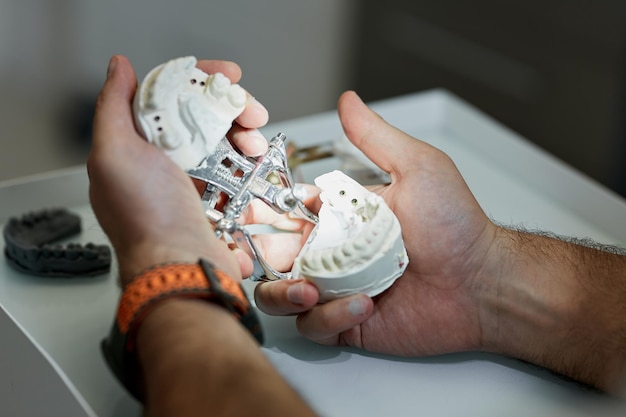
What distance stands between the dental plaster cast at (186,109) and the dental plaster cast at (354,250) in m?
0.19

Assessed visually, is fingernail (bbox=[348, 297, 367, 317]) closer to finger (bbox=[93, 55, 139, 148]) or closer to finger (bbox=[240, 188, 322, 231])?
finger (bbox=[240, 188, 322, 231])

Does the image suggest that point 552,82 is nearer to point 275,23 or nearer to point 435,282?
point 275,23

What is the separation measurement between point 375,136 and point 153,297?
46 cm

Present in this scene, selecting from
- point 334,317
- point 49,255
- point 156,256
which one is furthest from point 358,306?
point 49,255

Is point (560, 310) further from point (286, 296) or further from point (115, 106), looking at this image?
point (115, 106)

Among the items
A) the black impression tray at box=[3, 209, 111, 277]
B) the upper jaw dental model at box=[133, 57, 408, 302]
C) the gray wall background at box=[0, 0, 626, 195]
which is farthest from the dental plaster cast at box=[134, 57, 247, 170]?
the gray wall background at box=[0, 0, 626, 195]

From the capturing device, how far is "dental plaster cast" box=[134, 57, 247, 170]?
109cm

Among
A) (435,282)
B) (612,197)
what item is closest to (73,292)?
(435,282)

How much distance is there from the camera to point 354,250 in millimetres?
1098

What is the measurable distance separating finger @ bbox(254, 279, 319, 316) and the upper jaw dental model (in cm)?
2

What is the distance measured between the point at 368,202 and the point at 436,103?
2.78 feet

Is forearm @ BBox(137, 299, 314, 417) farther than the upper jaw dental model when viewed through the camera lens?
No

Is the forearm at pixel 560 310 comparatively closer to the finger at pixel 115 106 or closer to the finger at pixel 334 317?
the finger at pixel 334 317

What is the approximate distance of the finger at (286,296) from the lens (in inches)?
43.8
